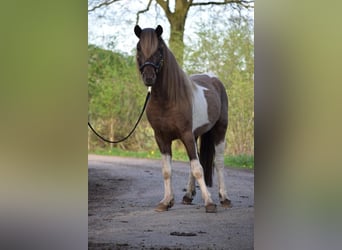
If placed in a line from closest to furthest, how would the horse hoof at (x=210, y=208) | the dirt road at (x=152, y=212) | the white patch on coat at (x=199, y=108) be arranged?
the dirt road at (x=152, y=212)
the horse hoof at (x=210, y=208)
the white patch on coat at (x=199, y=108)

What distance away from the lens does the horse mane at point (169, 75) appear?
14.2ft

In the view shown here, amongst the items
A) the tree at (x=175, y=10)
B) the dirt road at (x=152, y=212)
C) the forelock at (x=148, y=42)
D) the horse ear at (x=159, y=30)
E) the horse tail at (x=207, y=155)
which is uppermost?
the tree at (x=175, y=10)

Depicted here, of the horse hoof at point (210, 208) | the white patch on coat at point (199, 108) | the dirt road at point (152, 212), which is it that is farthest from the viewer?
the white patch on coat at point (199, 108)

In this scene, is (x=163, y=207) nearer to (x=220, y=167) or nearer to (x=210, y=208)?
(x=210, y=208)

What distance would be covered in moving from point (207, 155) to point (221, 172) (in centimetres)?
17

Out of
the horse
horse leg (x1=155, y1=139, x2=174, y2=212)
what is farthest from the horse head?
horse leg (x1=155, y1=139, x2=174, y2=212)

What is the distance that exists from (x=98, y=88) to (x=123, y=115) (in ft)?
0.91

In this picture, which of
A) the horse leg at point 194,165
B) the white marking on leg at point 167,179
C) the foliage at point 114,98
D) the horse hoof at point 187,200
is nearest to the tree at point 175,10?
the foliage at point 114,98

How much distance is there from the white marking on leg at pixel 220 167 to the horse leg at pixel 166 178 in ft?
1.20

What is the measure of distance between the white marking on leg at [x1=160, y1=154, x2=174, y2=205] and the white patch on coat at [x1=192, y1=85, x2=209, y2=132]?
32 centimetres

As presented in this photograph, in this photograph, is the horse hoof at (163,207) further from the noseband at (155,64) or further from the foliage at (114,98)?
the noseband at (155,64)
